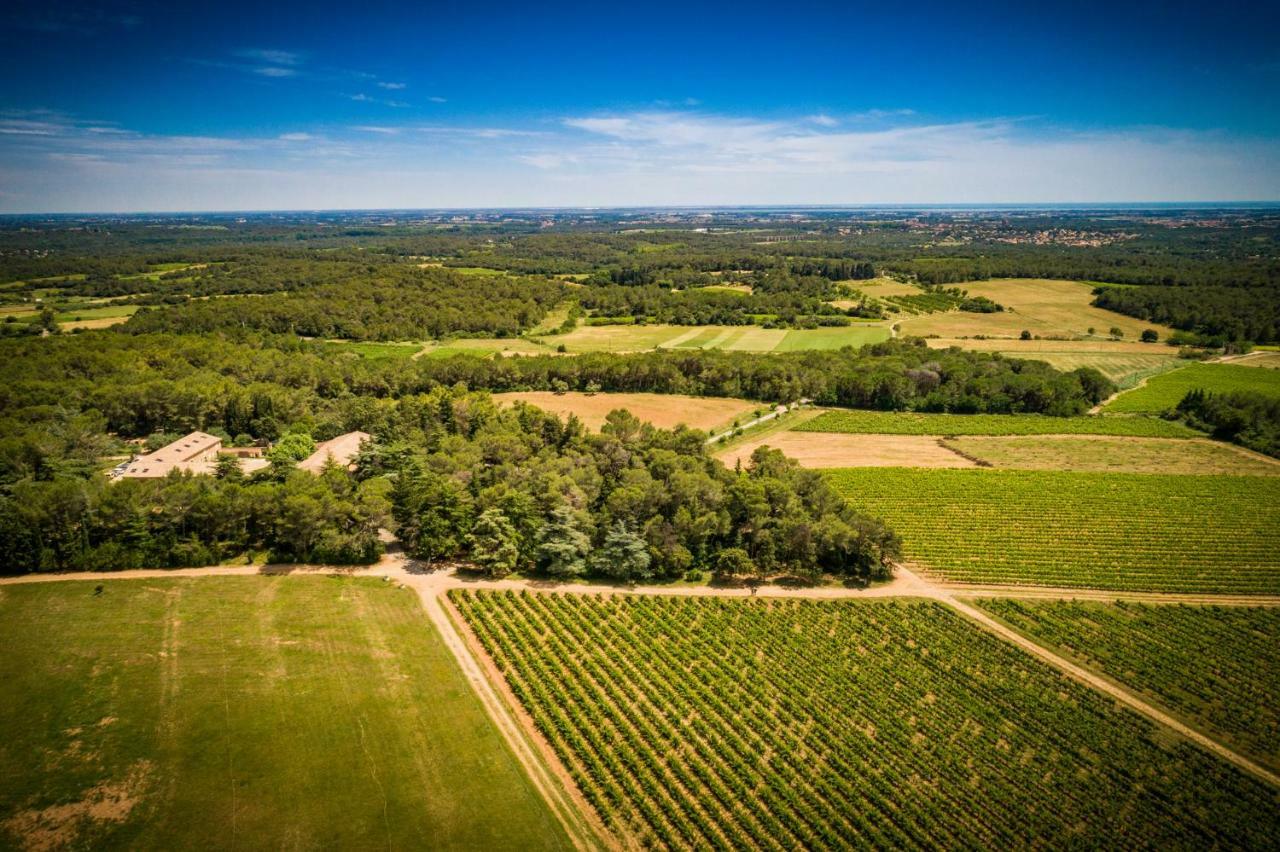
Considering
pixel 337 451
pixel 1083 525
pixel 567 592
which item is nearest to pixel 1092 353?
pixel 1083 525

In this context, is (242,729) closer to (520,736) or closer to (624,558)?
(520,736)

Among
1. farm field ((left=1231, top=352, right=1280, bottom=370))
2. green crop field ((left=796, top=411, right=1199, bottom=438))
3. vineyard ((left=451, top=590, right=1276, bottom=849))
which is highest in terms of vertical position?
farm field ((left=1231, top=352, right=1280, bottom=370))

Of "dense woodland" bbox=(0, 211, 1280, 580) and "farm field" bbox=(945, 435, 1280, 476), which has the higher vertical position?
"dense woodland" bbox=(0, 211, 1280, 580)

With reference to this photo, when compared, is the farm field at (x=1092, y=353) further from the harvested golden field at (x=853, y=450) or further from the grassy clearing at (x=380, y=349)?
the grassy clearing at (x=380, y=349)

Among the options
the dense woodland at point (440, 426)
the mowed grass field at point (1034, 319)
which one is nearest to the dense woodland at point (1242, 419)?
the dense woodland at point (440, 426)

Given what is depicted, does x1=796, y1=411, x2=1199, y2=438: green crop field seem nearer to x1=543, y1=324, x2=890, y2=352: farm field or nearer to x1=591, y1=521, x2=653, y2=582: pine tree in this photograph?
x1=543, y1=324, x2=890, y2=352: farm field

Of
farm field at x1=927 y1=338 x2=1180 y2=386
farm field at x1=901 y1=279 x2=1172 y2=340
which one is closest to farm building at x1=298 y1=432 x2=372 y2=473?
farm field at x1=927 y1=338 x2=1180 y2=386

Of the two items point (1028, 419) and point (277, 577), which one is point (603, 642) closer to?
point (277, 577)
